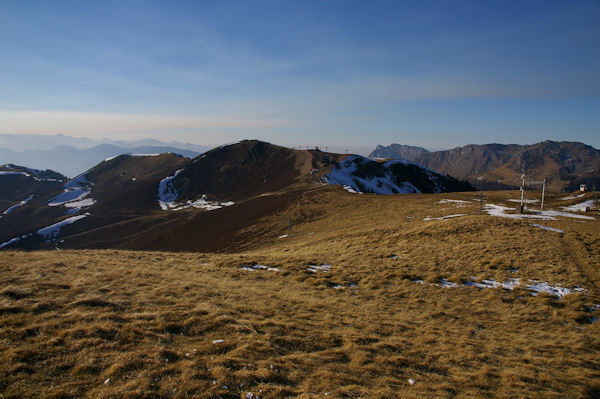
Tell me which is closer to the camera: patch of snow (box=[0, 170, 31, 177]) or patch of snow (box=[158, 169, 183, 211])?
patch of snow (box=[158, 169, 183, 211])

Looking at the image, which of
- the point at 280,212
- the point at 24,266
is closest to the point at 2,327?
the point at 24,266

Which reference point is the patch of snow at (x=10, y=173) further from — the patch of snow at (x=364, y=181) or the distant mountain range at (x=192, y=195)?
the patch of snow at (x=364, y=181)

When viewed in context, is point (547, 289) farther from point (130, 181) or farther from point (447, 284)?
point (130, 181)

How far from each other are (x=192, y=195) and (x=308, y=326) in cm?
11053

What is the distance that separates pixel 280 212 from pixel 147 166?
5654 inches

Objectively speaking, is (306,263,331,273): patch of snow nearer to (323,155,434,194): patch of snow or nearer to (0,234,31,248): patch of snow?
(323,155,434,194): patch of snow

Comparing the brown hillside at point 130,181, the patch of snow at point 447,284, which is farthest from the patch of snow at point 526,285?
the brown hillside at point 130,181

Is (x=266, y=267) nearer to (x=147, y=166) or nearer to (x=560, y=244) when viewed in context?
(x=560, y=244)

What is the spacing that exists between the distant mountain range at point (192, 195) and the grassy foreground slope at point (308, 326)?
34442 mm

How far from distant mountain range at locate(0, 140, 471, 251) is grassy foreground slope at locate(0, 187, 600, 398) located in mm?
34442

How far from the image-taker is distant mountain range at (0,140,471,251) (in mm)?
66562

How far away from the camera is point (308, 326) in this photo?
1096cm

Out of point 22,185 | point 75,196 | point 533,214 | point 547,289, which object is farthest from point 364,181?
point 22,185

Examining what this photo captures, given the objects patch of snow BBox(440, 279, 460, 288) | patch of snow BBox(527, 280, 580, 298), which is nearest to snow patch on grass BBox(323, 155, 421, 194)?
patch of snow BBox(440, 279, 460, 288)
